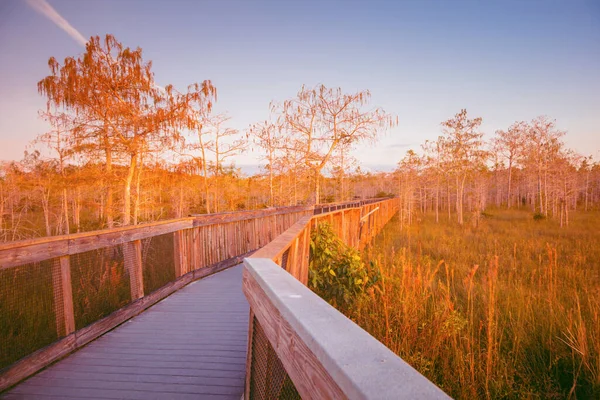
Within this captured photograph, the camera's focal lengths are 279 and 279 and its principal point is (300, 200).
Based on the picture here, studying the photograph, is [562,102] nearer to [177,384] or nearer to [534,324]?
[534,324]

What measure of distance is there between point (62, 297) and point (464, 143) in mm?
24794

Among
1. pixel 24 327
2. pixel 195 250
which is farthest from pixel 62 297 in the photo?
pixel 195 250

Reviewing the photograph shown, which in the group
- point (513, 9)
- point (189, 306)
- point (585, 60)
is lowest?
point (189, 306)

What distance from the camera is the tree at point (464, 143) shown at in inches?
840

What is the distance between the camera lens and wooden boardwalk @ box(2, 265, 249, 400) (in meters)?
2.66

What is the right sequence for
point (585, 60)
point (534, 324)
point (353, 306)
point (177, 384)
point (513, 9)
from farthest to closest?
point (585, 60) < point (513, 9) < point (353, 306) < point (534, 324) < point (177, 384)

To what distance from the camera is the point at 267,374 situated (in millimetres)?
1599

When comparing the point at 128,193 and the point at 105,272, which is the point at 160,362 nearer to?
the point at 105,272

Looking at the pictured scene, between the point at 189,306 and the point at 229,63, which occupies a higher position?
the point at 229,63

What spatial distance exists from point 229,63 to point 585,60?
24866 mm

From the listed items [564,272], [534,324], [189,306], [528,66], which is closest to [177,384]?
[189,306]

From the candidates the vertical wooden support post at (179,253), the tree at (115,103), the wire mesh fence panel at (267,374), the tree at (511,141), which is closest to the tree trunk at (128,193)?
the tree at (115,103)

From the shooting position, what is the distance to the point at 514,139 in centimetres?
2709

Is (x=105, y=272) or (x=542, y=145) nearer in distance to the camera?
(x=105, y=272)
